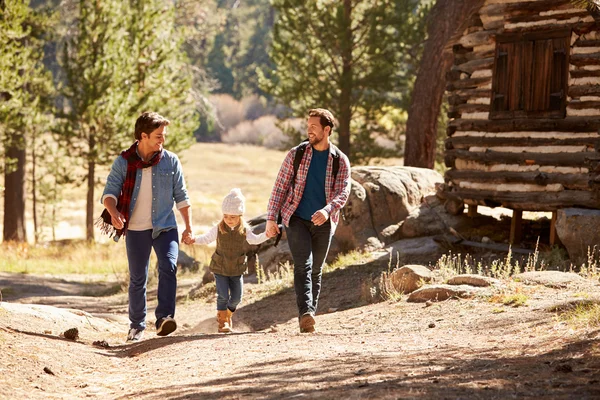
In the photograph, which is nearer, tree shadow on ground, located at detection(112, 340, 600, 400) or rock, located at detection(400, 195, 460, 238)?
tree shadow on ground, located at detection(112, 340, 600, 400)

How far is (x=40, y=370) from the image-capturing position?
6.49m

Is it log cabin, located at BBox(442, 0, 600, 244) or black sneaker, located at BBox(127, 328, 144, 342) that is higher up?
log cabin, located at BBox(442, 0, 600, 244)

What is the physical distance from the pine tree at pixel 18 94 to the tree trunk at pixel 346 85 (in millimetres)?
7896

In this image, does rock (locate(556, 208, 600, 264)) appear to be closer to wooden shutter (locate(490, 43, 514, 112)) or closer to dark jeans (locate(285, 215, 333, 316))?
wooden shutter (locate(490, 43, 514, 112))

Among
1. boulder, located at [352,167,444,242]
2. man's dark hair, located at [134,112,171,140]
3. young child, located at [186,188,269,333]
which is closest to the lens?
man's dark hair, located at [134,112,171,140]

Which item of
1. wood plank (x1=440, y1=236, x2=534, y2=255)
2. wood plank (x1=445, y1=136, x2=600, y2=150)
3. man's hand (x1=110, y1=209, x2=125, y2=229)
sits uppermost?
wood plank (x1=445, y1=136, x2=600, y2=150)

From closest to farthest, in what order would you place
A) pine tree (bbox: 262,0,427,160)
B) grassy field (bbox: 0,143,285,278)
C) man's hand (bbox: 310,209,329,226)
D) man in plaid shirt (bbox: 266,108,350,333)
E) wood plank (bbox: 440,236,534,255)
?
man's hand (bbox: 310,209,329,226) → man in plaid shirt (bbox: 266,108,350,333) → wood plank (bbox: 440,236,534,255) → grassy field (bbox: 0,143,285,278) → pine tree (bbox: 262,0,427,160)

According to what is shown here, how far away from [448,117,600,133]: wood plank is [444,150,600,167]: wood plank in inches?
15.1

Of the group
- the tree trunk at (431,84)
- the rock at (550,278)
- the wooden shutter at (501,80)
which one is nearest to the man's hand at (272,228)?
the rock at (550,278)

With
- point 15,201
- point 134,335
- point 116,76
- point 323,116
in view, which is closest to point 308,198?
point 323,116

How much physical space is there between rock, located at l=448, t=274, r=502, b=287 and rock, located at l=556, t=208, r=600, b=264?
2.53 meters

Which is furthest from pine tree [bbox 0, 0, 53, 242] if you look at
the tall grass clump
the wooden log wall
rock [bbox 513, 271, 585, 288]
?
rock [bbox 513, 271, 585, 288]

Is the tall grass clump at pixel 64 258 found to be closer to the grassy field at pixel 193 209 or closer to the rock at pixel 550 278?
the grassy field at pixel 193 209

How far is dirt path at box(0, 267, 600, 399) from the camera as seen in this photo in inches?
210
